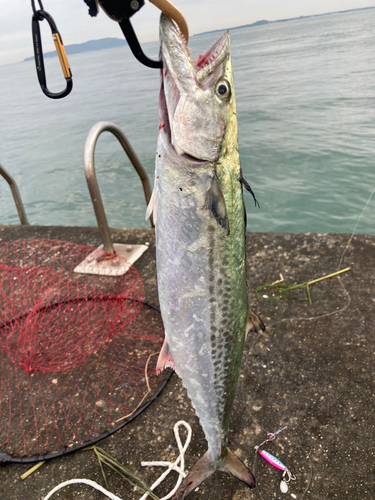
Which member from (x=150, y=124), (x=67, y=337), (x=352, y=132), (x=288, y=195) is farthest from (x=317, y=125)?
(x=67, y=337)

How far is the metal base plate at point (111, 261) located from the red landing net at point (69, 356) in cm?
10

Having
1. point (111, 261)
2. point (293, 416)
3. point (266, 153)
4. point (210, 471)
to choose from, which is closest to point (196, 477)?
point (210, 471)

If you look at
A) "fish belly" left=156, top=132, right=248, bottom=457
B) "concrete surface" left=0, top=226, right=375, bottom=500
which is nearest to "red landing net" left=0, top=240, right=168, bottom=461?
"concrete surface" left=0, top=226, right=375, bottom=500

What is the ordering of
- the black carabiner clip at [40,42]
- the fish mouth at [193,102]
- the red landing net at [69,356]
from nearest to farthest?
the fish mouth at [193,102], the black carabiner clip at [40,42], the red landing net at [69,356]

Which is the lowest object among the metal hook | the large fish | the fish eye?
the large fish

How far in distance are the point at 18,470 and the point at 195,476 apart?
1.31 metres

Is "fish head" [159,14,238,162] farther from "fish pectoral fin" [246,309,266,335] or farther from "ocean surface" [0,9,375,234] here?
"ocean surface" [0,9,375,234]

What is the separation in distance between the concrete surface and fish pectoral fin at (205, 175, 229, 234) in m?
1.78

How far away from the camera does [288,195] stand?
1109cm

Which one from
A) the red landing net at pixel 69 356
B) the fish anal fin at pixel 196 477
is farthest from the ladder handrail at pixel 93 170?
the fish anal fin at pixel 196 477

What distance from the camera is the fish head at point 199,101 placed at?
58.3 inches

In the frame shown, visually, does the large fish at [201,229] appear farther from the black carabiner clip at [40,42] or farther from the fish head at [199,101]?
the black carabiner clip at [40,42]

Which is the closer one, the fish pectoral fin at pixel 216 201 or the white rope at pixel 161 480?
the fish pectoral fin at pixel 216 201

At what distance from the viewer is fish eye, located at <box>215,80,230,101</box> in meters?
1.53
